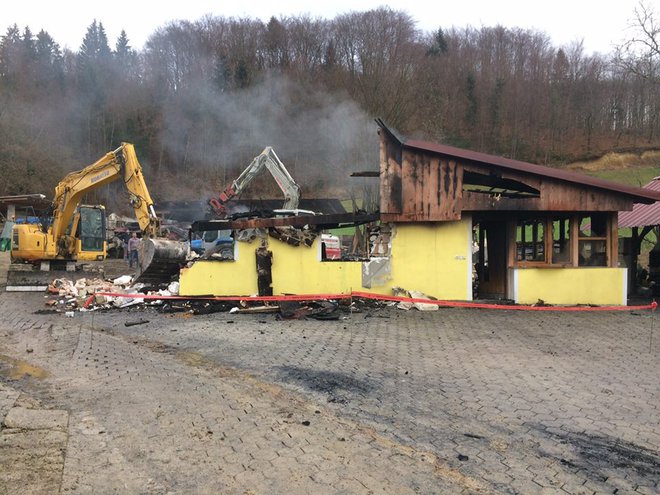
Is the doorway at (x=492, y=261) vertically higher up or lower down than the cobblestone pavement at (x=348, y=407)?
higher up

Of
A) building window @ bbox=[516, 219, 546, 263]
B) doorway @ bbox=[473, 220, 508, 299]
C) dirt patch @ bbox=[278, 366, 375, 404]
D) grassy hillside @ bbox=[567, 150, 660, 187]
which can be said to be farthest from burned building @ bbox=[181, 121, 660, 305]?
grassy hillside @ bbox=[567, 150, 660, 187]

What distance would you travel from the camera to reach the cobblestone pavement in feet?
12.4

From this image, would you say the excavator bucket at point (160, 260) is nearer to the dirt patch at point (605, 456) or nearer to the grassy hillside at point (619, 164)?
the dirt patch at point (605, 456)

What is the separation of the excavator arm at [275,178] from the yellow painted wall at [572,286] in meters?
6.82

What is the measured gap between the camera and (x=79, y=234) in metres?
19.8

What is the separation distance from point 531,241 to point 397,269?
4361 mm

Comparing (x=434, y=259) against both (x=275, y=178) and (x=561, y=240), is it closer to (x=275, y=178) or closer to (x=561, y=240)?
(x=561, y=240)

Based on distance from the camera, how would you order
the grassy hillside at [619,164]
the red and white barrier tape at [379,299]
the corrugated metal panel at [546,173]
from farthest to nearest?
the grassy hillside at [619,164] < the corrugated metal panel at [546,173] < the red and white barrier tape at [379,299]

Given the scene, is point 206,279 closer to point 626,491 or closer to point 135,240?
point 626,491

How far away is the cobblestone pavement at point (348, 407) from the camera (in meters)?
3.79

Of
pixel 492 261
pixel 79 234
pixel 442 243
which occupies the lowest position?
pixel 492 261

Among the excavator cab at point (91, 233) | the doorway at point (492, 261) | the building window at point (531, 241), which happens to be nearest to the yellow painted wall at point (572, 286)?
the building window at point (531, 241)

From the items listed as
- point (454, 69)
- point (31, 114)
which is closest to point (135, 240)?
point (31, 114)

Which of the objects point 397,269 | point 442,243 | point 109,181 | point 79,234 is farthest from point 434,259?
point 79,234
